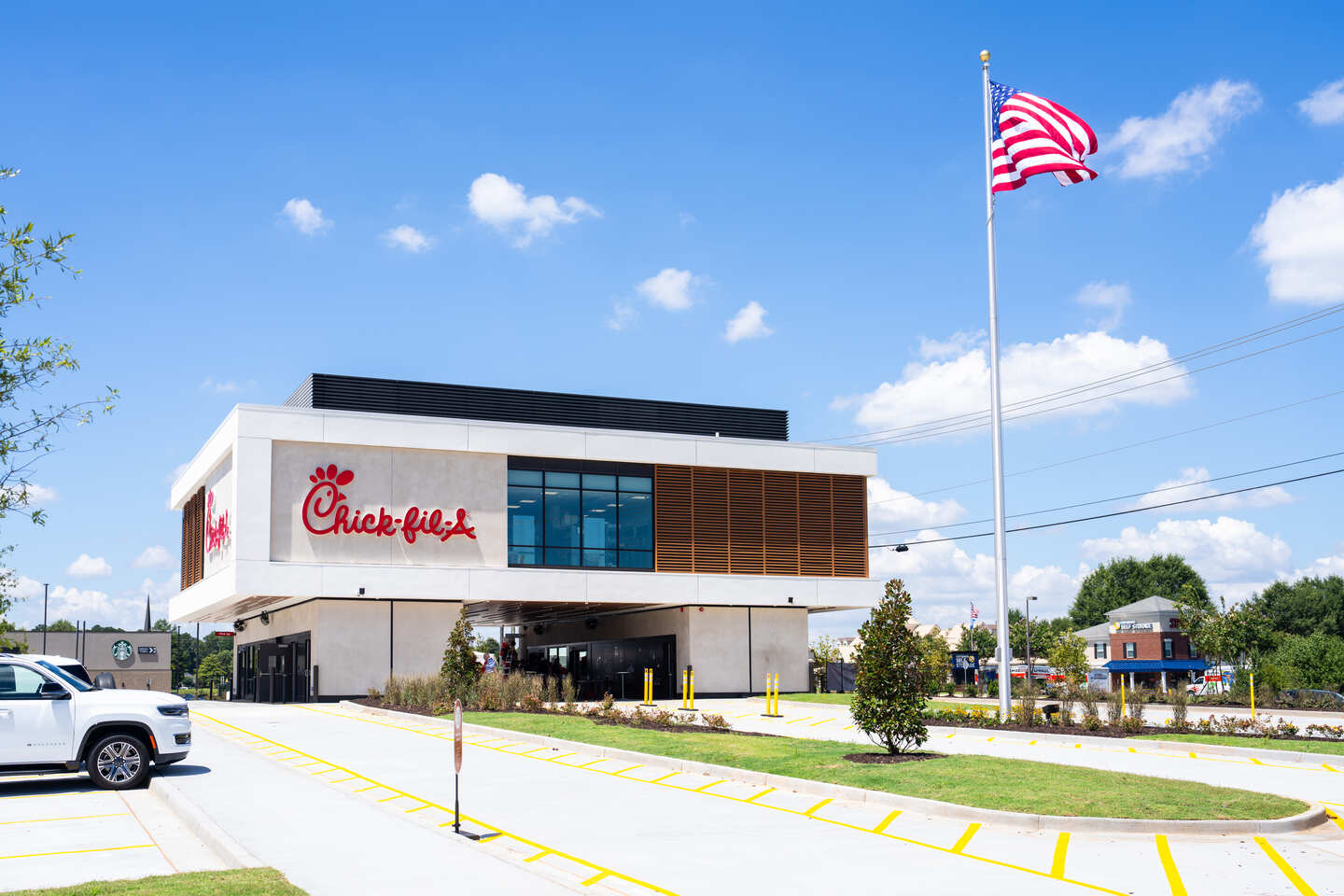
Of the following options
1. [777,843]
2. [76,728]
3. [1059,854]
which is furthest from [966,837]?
[76,728]

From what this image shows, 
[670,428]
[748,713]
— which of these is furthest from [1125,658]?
[748,713]

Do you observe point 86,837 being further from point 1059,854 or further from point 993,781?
point 993,781

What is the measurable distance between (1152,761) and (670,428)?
33.7m

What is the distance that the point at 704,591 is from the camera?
153ft

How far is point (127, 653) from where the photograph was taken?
8775 cm

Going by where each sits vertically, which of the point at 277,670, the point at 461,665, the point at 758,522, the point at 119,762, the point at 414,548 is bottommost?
the point at 277,670

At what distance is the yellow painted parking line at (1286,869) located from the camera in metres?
10.4

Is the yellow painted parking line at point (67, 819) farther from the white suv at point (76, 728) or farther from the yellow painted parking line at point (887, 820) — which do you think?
the yellow painted parking line at point (887, 820)

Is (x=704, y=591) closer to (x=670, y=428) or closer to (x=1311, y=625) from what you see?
(x=670, y=428)

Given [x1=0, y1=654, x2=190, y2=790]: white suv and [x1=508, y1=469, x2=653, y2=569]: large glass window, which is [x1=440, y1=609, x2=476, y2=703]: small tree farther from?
[x1=0, y1=654, x2=190, y2=790]: white suv

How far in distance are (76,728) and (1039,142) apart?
80.2 ft

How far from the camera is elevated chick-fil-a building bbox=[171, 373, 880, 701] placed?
4153cm

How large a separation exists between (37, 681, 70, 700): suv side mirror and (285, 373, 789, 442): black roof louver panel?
29.5 metres

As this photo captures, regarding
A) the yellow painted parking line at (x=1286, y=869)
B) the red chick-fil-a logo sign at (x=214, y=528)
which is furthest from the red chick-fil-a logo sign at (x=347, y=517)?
the yellow painted parking line at (x=1286, y=869)
